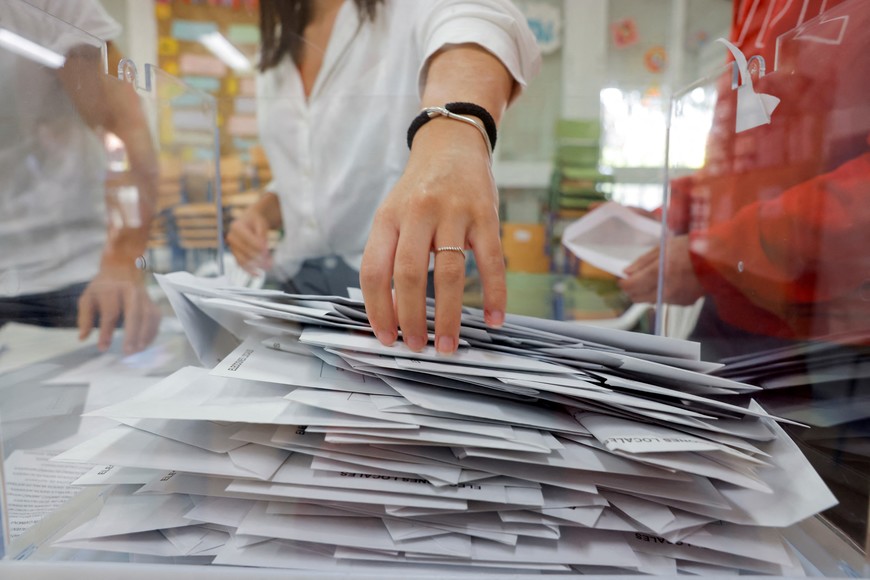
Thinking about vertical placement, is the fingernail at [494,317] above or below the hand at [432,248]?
below

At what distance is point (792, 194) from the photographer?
558 millimetres

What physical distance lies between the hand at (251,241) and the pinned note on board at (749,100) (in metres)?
0.94

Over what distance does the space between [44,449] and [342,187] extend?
745 millimetres

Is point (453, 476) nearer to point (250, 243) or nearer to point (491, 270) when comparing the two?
point (491, 270)

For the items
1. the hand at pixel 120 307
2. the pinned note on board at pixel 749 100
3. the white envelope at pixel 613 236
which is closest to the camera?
the pinned note on board at pixel 749 100

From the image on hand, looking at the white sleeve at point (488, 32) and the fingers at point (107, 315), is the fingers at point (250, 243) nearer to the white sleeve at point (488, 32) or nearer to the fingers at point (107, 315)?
the fingers at point (107, 315)

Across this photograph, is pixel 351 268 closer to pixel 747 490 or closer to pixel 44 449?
pixel 44 449

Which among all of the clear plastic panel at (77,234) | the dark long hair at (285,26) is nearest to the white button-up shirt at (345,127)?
the dark long hair at (285,26)

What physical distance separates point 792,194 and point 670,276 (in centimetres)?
36

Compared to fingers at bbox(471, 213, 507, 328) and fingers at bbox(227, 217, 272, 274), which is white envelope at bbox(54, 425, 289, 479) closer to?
fingers at bbox(471, 213, 507, 328)

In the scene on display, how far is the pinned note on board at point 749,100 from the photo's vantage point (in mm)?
498

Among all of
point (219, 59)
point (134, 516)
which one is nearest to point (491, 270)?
point (134, 516)

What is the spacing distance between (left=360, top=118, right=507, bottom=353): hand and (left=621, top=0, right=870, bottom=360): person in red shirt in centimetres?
31

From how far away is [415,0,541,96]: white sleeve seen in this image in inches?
24.1
